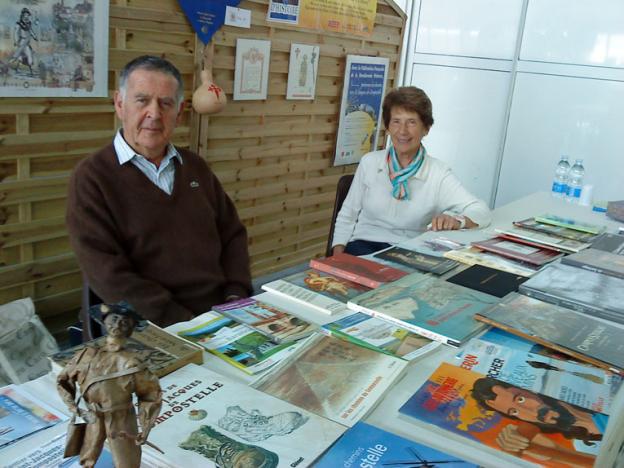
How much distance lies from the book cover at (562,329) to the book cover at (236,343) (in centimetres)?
57

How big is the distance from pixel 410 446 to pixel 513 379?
0.39m

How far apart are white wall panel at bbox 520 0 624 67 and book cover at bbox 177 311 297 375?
4.34m

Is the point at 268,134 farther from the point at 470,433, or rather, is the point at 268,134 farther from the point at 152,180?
the point at 470,433

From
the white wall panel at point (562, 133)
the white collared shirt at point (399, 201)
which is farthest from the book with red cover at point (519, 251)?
the white wall panel at point (562, 133)

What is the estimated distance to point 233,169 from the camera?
3.72 metres

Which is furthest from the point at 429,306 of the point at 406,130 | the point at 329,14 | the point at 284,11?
the point at 329,14

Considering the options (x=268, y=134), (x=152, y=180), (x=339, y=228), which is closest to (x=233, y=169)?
(x=268, y=134)

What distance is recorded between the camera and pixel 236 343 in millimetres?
1373

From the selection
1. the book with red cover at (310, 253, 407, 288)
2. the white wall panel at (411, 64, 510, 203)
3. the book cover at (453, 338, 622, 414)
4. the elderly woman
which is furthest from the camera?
the white wall panel at (411, 64, 510, 203)

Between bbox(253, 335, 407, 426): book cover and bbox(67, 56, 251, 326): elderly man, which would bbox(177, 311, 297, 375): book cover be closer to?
bbox(253, 335, 407, 426): book cover

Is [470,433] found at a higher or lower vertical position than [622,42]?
lower

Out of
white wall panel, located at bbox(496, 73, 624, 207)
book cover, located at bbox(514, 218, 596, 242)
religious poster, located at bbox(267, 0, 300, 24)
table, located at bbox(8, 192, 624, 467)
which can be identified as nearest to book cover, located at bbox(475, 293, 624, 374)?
table, located at bbox(8, 192, 624, 467)

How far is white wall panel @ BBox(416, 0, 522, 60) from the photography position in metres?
5.12

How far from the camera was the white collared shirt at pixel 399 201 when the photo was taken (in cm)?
284
